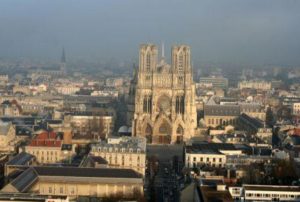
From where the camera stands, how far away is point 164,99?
67.3 metres

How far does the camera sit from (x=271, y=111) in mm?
88062

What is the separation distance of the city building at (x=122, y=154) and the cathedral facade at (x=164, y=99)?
46.0 ft

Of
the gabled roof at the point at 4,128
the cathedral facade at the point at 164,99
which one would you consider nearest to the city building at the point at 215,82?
the cathedral facade at the point at 164,99

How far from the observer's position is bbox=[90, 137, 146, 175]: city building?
4969 centimetres

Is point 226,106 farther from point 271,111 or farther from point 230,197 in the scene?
point 230,197

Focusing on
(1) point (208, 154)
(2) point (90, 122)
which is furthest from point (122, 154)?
(2) point (90, 122)

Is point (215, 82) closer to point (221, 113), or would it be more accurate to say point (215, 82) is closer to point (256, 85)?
point (256, 85)

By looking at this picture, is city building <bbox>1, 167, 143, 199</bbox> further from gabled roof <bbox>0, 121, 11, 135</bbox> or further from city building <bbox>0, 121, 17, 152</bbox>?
gabled roof <bbox>0, 121, 11, 135</bbox>

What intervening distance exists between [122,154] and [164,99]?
17843mm

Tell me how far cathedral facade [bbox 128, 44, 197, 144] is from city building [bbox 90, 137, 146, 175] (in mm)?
14009

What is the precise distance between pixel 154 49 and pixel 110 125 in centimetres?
1139

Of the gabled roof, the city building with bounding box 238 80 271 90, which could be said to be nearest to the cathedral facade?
the gabled roof

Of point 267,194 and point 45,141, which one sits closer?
point 267,194

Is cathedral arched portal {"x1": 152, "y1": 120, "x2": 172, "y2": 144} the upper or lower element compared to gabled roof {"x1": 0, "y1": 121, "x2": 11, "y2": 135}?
lower
